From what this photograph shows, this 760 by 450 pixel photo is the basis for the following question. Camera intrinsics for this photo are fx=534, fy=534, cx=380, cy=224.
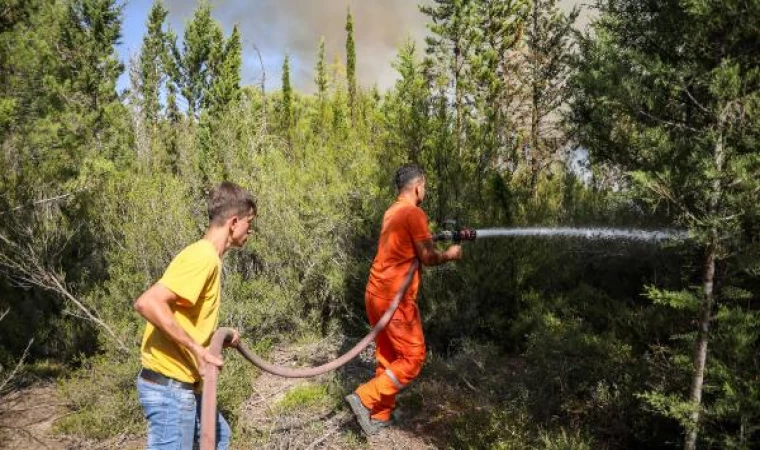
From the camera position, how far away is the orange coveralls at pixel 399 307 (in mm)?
4402

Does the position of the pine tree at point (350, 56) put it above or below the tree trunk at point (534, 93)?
above

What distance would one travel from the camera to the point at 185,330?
8.96ft

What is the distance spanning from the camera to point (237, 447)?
507 cm

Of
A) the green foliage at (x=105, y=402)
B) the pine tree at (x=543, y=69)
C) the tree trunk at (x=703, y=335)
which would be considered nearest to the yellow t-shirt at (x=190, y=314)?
the tree trunk at (x=703, y=335)

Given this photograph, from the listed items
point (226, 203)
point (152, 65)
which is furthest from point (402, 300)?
point (152, 65)

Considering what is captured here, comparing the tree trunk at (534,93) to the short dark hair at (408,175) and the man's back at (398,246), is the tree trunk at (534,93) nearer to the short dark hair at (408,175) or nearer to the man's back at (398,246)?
the short dark hair at (408,175)

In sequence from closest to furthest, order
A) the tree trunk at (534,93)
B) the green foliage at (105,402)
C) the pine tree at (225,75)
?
the green foliage at (105,402)
the tree trunk at (534,93)
the pine tree at (225,75)

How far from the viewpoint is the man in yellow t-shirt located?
8.66 feet

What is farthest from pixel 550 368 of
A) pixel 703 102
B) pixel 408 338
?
pixel 703 102

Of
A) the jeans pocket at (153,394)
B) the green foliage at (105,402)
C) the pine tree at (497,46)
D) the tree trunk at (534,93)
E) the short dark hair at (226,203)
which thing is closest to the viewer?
the jeans pocket at (153,394)

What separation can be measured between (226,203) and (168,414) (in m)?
1.17

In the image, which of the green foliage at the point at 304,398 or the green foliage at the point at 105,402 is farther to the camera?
the green foliage at the point at 105,402

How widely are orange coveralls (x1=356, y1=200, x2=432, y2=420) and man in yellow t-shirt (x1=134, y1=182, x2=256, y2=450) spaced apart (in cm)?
167

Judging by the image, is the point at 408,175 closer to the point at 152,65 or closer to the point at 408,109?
the point at 408,109
